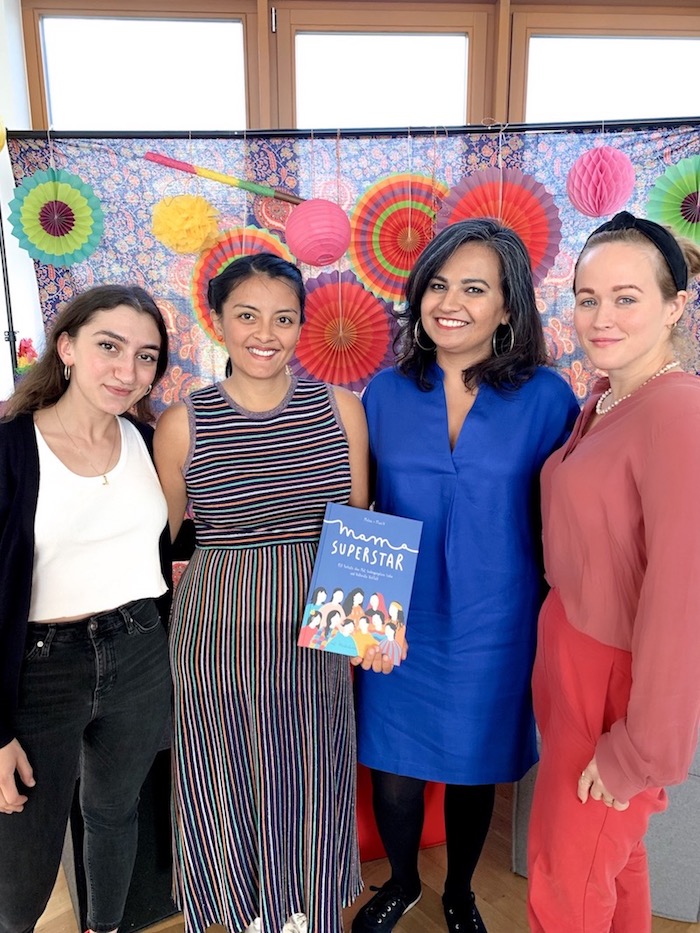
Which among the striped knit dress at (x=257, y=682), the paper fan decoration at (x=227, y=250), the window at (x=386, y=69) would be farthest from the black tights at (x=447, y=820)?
the window at (x=386, y=69)

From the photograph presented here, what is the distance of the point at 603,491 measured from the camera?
3.50 ft

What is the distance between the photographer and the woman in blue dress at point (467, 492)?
4.49 ft

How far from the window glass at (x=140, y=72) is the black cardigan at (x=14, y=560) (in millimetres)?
2771

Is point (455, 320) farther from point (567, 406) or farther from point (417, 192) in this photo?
point (417, 192)

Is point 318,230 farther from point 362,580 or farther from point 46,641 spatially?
point 46,641

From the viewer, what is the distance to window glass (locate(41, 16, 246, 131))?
10.6ft

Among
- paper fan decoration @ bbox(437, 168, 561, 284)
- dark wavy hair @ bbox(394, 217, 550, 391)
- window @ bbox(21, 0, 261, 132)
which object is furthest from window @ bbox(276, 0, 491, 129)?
dark wavy hair @ bbox(394, 217, 550, 391)

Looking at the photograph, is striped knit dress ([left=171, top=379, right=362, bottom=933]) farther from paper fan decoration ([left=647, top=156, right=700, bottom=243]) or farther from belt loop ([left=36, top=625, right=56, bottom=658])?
paper fan decoration ([left=647, top=156, right=700, bottom=243])

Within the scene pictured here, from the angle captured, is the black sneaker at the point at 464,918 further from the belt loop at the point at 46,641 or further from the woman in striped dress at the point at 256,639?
the belt loop at the point at 46,641

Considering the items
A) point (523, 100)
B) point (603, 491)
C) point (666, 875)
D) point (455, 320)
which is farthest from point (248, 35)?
point (666, 875)

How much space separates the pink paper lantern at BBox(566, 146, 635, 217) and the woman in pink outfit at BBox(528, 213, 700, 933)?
122cm

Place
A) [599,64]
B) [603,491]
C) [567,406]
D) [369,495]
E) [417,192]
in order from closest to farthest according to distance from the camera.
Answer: [603,491] → [567,406] → [369,495] → [417,192] → [599,64]

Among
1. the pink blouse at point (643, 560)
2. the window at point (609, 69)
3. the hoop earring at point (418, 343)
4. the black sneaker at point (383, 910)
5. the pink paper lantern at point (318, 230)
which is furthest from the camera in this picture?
the window at point (609, 69)

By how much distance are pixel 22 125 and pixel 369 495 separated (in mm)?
2914
